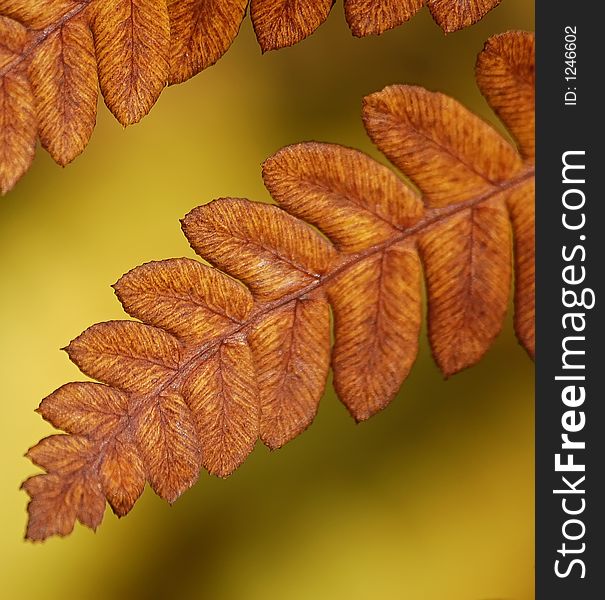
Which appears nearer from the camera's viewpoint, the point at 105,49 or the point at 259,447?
the point at 105,49

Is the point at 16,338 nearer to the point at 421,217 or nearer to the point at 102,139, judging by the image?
the point at 102,139

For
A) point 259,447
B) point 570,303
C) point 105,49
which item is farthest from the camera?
point 259,447

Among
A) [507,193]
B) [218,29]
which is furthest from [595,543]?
[218,29]

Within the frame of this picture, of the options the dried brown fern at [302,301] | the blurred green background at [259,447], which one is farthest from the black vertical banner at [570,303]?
the blurred green background at [259,447]

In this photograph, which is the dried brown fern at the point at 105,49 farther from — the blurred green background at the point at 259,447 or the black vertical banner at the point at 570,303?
the blurred green background at the point at 259,447

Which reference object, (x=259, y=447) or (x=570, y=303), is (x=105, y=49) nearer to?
(x=570, y=303)

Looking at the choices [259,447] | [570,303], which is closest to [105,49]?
[570,303]
